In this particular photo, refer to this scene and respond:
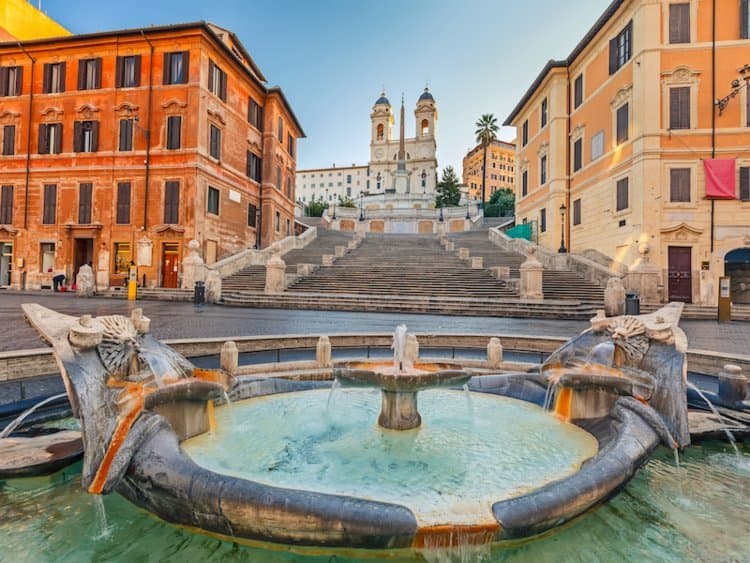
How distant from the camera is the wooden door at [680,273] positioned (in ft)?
65.7

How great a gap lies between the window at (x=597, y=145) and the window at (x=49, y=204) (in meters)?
34.7

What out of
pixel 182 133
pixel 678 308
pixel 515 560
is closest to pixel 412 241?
pixel 182 133

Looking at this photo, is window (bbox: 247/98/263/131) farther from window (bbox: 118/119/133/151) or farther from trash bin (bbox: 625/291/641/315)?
trash bin (bbox: 625/291/641/315)

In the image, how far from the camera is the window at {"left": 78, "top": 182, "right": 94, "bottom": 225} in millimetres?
26797

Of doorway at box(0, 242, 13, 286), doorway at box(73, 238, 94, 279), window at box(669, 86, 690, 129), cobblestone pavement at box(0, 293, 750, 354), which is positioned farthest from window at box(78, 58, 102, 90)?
window at box(669, 86, 690, 129)

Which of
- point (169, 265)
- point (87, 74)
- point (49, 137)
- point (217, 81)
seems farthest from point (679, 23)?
point (49, 137)

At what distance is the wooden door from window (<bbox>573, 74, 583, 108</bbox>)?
502 inches

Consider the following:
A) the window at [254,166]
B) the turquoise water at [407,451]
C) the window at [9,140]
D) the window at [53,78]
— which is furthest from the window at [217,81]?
the turquoise water at [407,451]

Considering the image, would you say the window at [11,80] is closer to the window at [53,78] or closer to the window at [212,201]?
the window at [53,78]

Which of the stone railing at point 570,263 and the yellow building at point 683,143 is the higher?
the yellow building at point 683,143

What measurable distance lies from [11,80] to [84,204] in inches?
423

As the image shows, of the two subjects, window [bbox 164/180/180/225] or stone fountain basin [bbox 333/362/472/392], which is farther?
window [bbox 164/180/180/225]

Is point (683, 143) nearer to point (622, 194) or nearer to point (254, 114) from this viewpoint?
point (622, 194)

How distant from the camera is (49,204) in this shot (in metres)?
27.2
